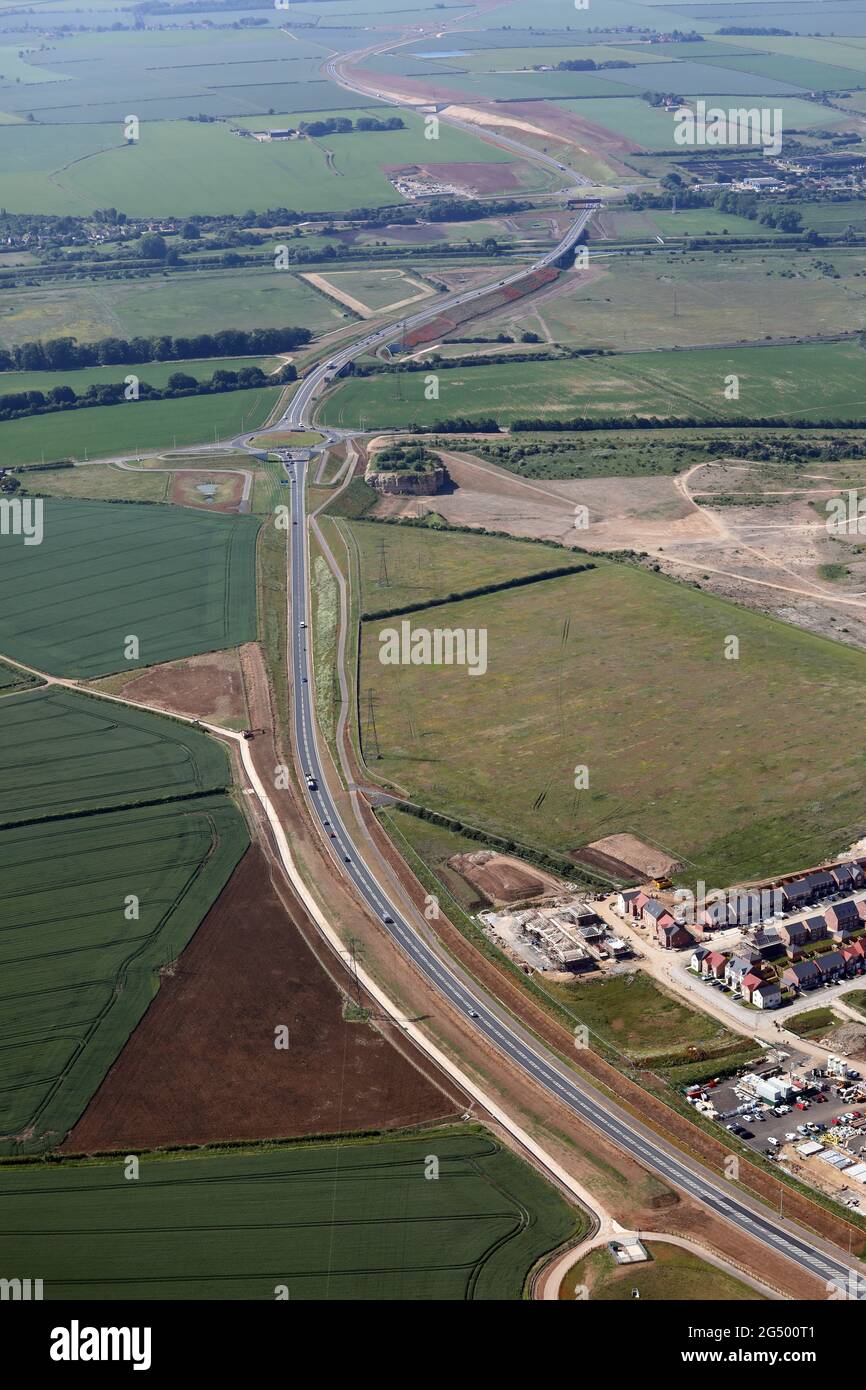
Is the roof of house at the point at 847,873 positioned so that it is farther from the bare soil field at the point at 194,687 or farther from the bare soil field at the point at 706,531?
the bare soil field at the point at 194,687

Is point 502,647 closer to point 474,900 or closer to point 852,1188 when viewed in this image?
point 474,900

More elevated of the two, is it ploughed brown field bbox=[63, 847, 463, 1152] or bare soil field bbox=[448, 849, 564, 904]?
bare soil field bbox=[448, 849, 564, 904]

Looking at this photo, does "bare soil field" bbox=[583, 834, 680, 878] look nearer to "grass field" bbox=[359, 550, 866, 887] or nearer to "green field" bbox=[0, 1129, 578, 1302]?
"grass field" bbox=[359, 550, 866, 887]

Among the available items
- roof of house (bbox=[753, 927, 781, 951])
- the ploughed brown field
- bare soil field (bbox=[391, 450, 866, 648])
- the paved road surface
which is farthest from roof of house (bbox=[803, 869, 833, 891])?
bare soil field (bbox=[391, 450, 866, 648])

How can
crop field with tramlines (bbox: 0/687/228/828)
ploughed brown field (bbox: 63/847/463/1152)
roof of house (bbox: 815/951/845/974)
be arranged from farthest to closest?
crop field with tramlines (bbox: 0/687/228/828) → roof of house (bbox: 815/951/845/974) → ploughed brown field (bbox: 63/847/463/1152)

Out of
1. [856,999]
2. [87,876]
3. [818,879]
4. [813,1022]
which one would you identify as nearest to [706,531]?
[818,879]

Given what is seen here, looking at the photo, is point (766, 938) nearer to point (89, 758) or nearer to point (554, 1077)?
point (554, 1077)

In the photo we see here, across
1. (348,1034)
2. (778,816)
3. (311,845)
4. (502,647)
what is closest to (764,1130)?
(348,1034)
